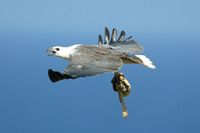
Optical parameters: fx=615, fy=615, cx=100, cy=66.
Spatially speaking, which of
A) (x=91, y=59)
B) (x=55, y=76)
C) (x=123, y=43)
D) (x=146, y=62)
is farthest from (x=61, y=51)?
(x=123, y=43)

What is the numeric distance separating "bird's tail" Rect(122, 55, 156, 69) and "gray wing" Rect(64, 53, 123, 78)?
30 cm

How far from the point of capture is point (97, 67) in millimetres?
5316

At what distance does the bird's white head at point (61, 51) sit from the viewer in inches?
223

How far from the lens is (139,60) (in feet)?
20.4

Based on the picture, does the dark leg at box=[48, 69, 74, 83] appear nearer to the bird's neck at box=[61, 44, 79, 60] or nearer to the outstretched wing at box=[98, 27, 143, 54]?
the bird's neck at box=[61, 44, 79, 60]

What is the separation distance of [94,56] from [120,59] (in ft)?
0.82

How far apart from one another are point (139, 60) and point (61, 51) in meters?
0.93

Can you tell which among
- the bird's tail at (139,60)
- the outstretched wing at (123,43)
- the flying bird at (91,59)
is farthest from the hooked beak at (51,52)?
the outstretched wing at (123,43)

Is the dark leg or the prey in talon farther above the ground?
the prey in talon

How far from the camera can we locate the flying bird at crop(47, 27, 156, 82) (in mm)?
5109

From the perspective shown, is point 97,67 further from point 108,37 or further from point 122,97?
point 108,37

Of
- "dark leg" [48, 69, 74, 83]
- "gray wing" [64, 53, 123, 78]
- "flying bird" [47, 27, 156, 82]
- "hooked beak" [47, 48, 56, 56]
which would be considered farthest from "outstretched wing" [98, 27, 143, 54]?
"dark leg" [48, 69, 74, 83]

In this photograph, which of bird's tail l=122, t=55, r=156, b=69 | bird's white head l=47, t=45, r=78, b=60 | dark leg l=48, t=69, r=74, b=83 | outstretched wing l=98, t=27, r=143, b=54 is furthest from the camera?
outstretched wing l=98, t=27, r=143, b=54

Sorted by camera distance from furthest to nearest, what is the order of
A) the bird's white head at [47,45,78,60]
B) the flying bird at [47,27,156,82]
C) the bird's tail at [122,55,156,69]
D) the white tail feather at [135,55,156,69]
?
1. the white tail feather at [135,55,156,69]
2. the bird's tail at [122,55,156,69]
3. the bird's white head at [47,45,78,60]
4. the flying bird at [47,27,156,82]
